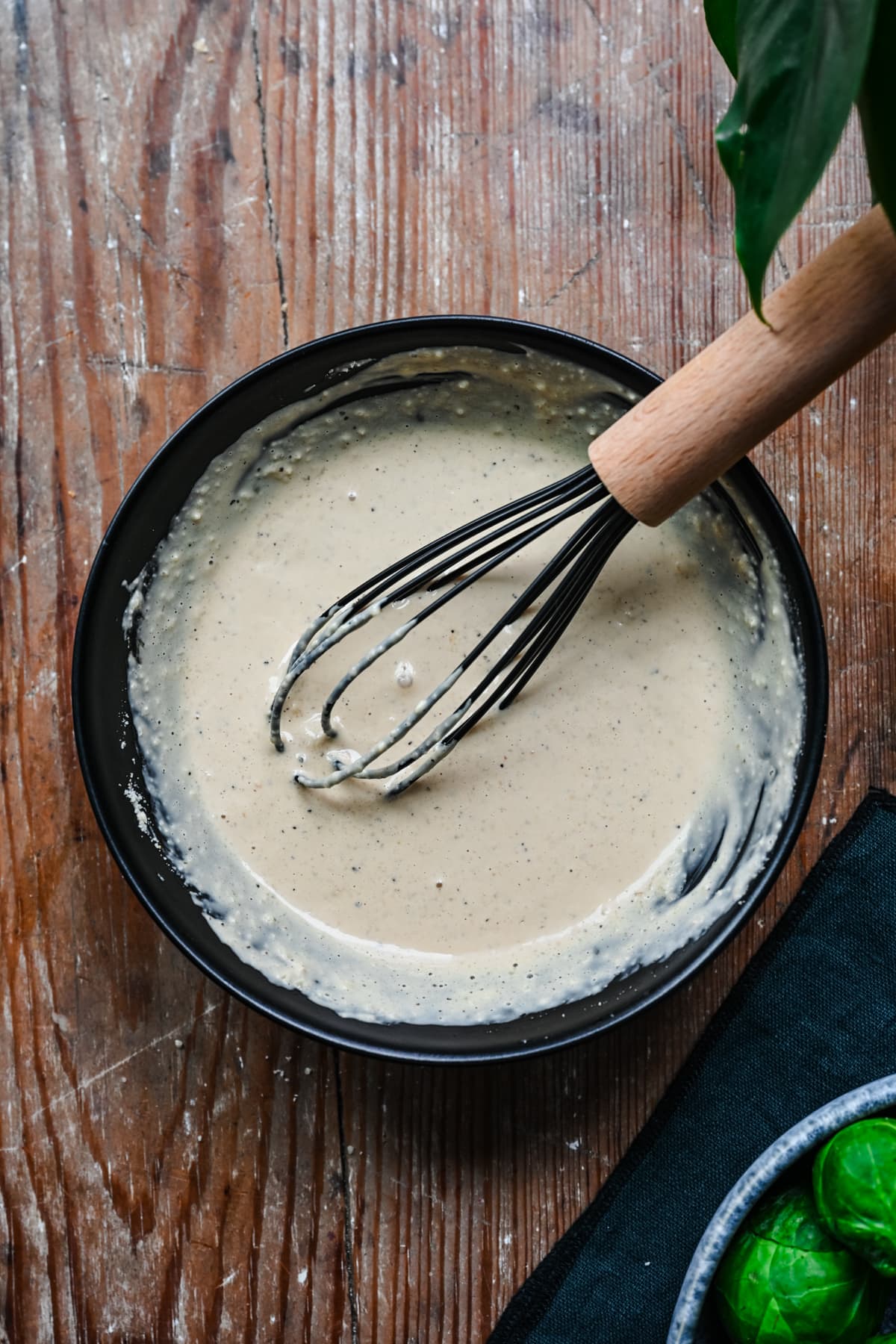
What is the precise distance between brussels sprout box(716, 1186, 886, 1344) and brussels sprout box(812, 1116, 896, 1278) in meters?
0.02

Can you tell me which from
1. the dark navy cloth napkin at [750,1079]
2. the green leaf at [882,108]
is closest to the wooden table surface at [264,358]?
the dark navy cloth napkin at [750,1079]

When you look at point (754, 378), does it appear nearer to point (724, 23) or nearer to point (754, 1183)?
point (724, 23)

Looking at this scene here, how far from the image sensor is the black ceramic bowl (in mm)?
805

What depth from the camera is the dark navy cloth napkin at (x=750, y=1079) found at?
0.88 metres

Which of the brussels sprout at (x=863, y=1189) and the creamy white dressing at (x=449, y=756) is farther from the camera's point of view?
the creamy white dressing at (x=449, y=756)

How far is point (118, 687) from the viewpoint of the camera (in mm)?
868

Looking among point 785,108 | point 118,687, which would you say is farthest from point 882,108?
point 118,687

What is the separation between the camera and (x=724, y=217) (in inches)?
35.8

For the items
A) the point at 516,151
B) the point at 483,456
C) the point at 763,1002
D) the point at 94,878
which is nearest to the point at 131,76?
the point at 516,151

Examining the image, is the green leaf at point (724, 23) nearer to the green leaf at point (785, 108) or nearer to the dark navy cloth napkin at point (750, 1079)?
the green leaf at point (785, 108)

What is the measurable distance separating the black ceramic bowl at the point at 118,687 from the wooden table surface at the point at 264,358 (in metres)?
0.08

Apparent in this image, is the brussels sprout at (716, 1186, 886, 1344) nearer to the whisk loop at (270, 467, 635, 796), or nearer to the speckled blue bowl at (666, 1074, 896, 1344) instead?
the speckled blue bowl at (666, 1074, 896, 1344)

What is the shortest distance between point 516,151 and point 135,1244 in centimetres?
97

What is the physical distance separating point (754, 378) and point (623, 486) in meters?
0.11
